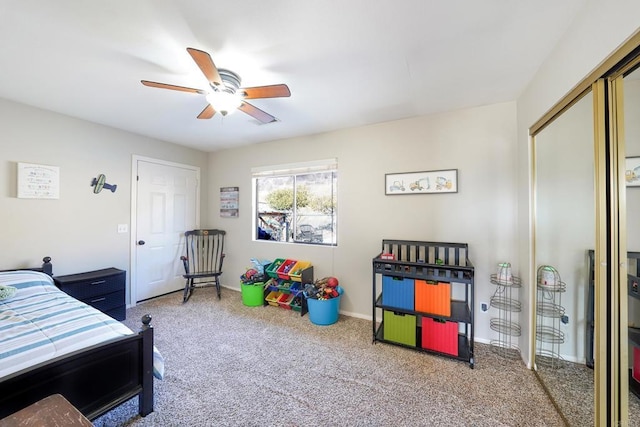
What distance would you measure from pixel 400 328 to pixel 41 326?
2.79 metres

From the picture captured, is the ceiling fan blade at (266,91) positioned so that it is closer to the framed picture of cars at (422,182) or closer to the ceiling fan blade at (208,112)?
the ceiling fan blade at (208,112)

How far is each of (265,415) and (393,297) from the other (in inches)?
58.0

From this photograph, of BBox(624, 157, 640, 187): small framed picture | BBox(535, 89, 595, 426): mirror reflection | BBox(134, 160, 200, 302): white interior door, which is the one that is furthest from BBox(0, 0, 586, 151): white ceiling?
BBox(134, 160, 200, 302): white interior door

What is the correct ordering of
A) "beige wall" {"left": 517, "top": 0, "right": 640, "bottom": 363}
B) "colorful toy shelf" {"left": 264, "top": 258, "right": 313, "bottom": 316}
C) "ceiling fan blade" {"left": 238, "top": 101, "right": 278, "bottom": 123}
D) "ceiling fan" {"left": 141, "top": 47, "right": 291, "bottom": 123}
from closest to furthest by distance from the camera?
"beige wall" {"left": 517, "top": 0, "right": 640, "bottom": 363}, "ceiling fan" {"left": 141, "top": 47, "right": 291, "bottom": 123}, "ceiling fan blade" {"left": 238, "top": 101, "right": 278, "bottom": 123}, "colorful toy shelf" {"left": 264, "top": 258, "right": 313, "bottom": 316}

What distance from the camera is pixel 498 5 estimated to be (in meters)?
1.32

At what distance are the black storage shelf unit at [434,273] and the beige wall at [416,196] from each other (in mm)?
133

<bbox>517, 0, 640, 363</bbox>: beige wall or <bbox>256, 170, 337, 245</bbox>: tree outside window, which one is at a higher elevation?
<bbox>517, 0, 640, 363</bbox>: beige wall

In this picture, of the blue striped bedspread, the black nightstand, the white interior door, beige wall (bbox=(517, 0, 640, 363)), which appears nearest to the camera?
beige wall (bbox=(517, 0, 640, 363))

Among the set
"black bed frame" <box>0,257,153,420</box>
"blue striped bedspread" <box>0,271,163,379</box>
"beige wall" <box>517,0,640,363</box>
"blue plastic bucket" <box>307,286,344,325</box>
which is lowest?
"blue plastic bucket" <box>307,286,344,325</box>

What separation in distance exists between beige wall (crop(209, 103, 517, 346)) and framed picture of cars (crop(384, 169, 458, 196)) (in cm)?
6

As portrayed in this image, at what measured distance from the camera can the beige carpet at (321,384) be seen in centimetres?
157

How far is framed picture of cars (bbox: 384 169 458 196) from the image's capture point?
260 cm

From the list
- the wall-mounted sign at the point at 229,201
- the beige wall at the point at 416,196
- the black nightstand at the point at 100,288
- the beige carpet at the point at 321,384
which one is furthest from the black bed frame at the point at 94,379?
the wall-mounted sign at the point at 229,201

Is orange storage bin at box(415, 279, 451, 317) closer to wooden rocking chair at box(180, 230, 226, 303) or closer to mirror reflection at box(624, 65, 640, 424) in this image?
mirror reflection at box(624, 65, 640, 424)
